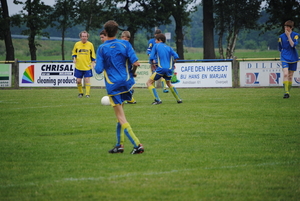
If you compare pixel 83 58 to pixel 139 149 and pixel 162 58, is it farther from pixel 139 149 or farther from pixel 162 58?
pixel 139 149

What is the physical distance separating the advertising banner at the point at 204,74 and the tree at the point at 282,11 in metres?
16.7

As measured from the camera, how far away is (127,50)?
654 centimetres

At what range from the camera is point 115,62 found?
21.4 feet

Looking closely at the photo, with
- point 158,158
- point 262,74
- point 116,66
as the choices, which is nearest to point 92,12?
point 262,74

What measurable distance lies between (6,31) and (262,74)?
21.9 metres

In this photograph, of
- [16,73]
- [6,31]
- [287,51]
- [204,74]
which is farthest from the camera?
[6,31]

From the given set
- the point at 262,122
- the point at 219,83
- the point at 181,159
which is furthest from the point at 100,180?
the point at 219,83

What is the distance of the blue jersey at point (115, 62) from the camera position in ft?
21.3

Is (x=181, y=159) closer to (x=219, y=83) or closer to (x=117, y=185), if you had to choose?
(x=117, y=185)

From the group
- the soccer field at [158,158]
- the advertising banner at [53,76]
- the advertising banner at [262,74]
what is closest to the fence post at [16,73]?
the advertising banner at [53,76]

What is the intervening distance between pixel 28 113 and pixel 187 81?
11.6m

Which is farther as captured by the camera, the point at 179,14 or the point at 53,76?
the point at 179,14

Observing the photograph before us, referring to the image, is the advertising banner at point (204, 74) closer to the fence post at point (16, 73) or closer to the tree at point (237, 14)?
the fence post at point (16, 73)

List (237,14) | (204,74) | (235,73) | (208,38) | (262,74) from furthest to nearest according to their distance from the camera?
(237,14), (208,38), (235,73), (204,74), (262,74)
